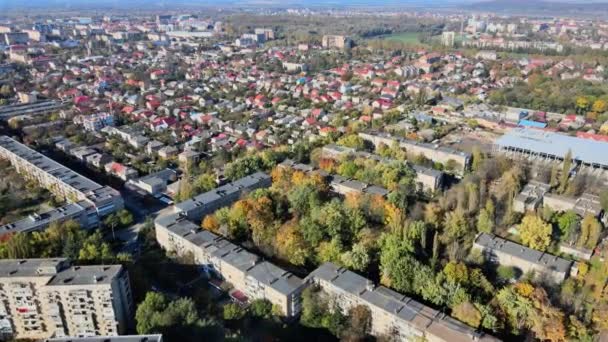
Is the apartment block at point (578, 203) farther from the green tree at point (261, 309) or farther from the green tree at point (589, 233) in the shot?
the green tree at point (261, 309)

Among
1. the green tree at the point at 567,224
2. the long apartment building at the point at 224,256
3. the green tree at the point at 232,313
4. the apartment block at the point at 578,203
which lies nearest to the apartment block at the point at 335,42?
the apartment block at the point at 578,203

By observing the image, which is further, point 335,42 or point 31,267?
point 335,42

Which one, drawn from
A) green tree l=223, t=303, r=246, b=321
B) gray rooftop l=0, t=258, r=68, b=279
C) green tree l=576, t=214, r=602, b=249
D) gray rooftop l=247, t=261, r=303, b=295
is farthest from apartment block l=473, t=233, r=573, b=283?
gray rooftop l=0, t=258, r=68, b=279

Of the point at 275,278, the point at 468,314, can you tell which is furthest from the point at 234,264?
the point at 468,314

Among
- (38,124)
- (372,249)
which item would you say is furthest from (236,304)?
(38,124)

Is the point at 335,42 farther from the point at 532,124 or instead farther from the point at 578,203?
the point at 578,203

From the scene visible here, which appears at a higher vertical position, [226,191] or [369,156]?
[369,156]

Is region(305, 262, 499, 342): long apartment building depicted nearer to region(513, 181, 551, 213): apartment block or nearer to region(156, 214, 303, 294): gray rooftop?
region(156, 214, 303, 294): gray rooftop
